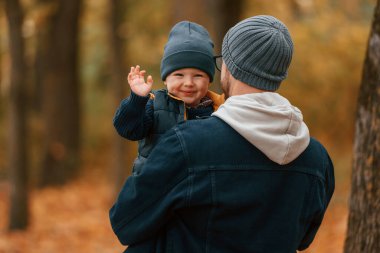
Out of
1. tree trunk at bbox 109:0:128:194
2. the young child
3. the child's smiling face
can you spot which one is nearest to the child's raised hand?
the young child

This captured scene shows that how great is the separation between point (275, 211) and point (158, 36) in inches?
432

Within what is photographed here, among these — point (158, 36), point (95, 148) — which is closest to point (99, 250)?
point (158, 36)

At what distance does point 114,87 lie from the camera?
11.9m

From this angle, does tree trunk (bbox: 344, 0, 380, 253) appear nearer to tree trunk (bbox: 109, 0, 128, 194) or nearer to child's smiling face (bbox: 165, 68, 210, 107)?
child's smiling face (bbox: 165, 68, 210, 107)

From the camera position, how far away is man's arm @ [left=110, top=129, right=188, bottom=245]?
2.30 m

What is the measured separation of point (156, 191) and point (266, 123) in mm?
466

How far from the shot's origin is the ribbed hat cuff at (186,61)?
2.74m

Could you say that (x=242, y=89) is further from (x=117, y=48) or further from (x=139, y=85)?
(x=117, y=48)

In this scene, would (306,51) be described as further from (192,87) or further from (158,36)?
(192,87)

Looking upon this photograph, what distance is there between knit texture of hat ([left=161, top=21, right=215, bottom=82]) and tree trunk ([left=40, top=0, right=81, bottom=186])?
11695mm

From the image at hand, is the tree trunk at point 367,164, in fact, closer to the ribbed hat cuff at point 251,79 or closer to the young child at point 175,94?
the young child at point 175,94

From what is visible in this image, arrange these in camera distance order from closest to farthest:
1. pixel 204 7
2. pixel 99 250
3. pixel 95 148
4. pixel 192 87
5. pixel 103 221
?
pixel 192 87, pixel 204 7, pixel 99 250, pixel 103 221, pixel 95 148

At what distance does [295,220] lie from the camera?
2438 mm

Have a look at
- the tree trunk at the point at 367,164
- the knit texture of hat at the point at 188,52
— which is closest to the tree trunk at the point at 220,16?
the tree trunk at the point at 367,164
